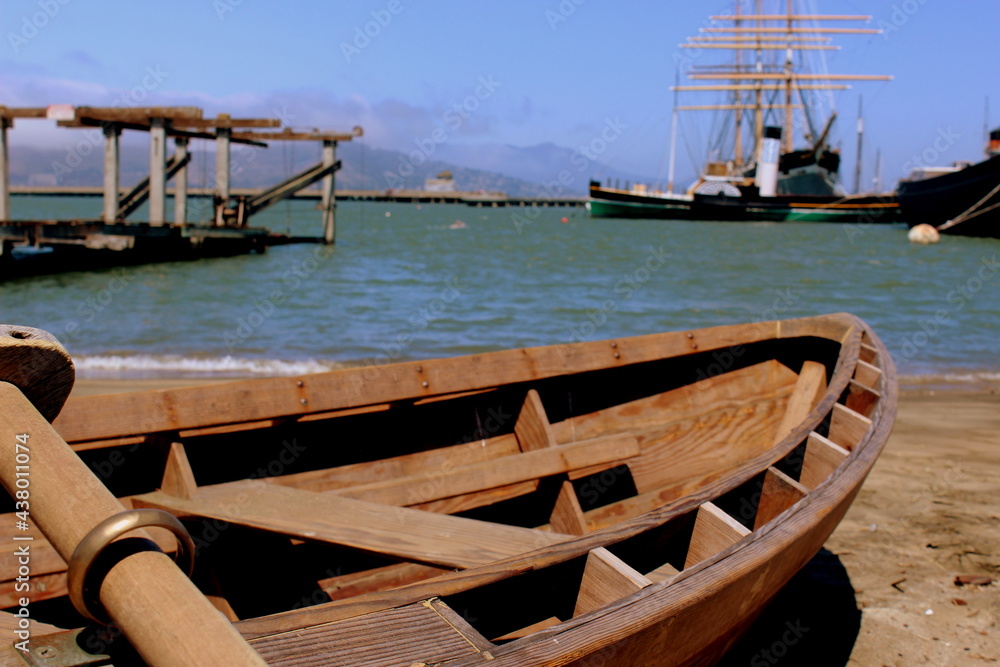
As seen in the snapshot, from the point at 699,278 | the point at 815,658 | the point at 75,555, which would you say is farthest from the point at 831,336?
the point at 699,278

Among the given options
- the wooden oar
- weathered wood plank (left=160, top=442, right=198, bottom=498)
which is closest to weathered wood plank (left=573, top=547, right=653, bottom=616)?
the wooden oar

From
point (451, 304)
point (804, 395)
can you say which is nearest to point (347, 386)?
point (804, 395)

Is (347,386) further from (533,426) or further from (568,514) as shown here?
(568,514)

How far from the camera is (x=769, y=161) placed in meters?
59.8

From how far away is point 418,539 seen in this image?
276cm

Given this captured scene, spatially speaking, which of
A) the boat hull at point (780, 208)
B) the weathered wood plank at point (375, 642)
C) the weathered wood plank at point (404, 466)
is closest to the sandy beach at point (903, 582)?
the weathered wood plank at point (404, 466)

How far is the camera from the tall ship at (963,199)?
3797cm

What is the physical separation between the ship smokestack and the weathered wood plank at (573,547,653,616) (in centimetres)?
6250

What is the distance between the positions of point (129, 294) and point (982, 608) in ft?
55.2

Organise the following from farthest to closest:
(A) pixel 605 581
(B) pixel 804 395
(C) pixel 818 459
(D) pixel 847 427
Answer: (B) pixel 804 395 < (D) pixel 847 427 < (C) pixel 818 459 < (A) pixel 605 581

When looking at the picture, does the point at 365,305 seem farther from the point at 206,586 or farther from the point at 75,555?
the point at 75,555

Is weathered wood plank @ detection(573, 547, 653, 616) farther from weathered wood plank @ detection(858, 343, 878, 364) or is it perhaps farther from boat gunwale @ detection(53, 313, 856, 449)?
weathered wood plank @ detection(858, 343, 878, 364)

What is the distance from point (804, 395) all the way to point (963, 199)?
138 ft

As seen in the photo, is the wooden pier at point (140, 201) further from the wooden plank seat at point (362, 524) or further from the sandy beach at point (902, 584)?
the sandy beach at point (902, 584)
